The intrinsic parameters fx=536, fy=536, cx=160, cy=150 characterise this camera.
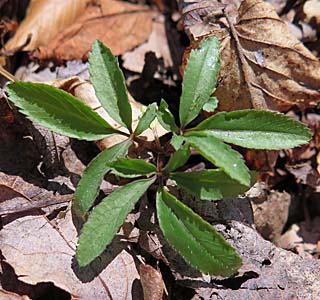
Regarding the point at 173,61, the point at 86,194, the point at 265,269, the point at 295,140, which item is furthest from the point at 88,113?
the point at 173,61

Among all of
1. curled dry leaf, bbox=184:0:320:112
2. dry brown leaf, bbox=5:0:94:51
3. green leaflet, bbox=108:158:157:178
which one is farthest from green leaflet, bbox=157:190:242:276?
dry brown leaf, bbox=5:0:94:51

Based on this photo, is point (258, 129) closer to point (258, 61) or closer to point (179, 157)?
point (179, 157)

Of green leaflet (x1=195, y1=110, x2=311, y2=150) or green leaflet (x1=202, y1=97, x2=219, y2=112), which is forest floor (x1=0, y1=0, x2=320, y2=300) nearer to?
green leaflet (x1=202, y1=97, x2=219, y2=112)

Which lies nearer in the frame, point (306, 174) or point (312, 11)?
point (306, 174)

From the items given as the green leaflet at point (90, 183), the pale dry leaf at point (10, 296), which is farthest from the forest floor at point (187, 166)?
the green leaflet at point (90, 183)

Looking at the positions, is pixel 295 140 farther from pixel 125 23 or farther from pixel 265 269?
pixel 125 23

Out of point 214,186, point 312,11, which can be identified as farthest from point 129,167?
point 312,11
